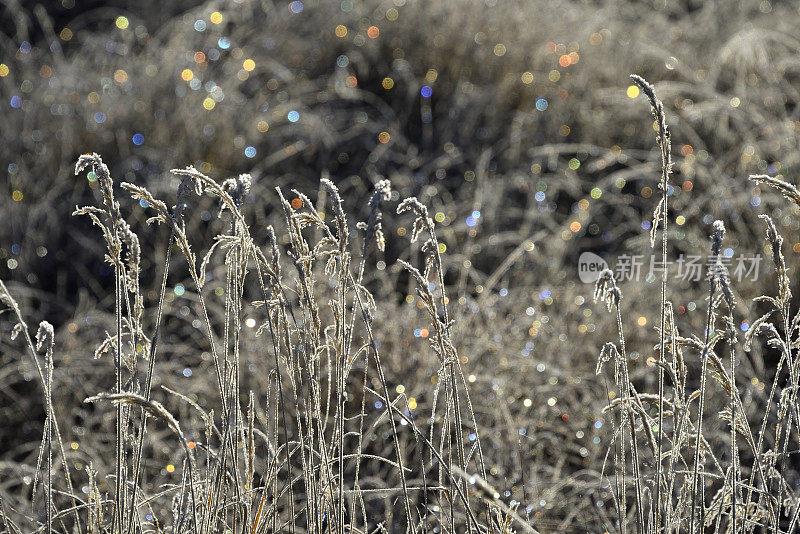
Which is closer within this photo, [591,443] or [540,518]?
[540,518]

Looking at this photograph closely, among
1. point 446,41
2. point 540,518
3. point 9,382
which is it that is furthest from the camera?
point 446,41

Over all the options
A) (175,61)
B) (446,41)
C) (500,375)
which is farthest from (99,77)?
(500,375)

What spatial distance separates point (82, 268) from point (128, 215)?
0.26 meters

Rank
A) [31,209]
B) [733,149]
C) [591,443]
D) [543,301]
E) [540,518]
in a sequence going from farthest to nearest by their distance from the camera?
[733,149] → [31,209] → [543,301] → [591,443] → [540,518]

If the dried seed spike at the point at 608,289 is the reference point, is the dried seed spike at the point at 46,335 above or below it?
above

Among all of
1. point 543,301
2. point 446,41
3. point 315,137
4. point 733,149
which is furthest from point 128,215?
point 733,149

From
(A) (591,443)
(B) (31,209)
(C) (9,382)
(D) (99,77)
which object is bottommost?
(A) (591,443)

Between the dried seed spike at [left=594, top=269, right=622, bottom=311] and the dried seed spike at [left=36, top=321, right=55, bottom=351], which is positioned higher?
the dried seed spike at [left=36, top=321, right=55, bottom=351]

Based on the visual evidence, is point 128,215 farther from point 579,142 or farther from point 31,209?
point 579,142

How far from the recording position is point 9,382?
229cm

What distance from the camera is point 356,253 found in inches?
108

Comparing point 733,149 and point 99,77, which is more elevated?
point 99,77

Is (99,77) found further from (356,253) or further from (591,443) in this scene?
(591,443)

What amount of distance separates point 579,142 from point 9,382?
97.7 inches
